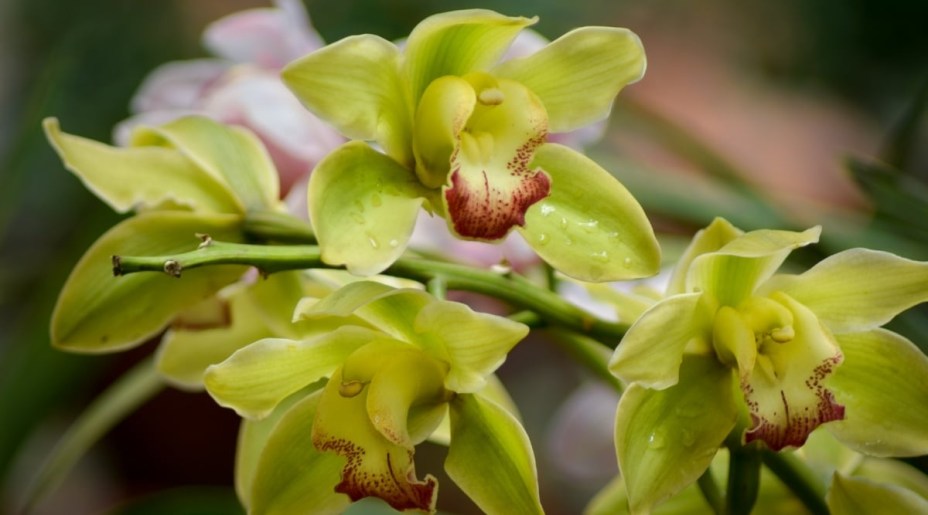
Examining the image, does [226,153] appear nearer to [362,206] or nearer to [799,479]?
[362,206]

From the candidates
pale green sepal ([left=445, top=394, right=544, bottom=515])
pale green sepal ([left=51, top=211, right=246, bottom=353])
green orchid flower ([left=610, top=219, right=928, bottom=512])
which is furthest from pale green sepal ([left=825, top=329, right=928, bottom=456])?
pale green sepal ([left=51, top=211, right=246, bottom=353])

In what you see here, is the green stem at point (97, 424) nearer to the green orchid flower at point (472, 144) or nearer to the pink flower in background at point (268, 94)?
the pink flower in background at point (268, 94)

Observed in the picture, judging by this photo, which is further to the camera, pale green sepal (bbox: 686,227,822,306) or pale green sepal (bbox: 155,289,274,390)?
pale green sepal (bbox: 155,289,274,390)

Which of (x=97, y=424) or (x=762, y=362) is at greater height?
(x=762, y=362)

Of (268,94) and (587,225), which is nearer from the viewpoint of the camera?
(587,225)

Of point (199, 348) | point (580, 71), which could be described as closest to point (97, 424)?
point (199, 348)

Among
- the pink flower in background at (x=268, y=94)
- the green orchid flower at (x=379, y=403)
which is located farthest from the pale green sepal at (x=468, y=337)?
the pink flower in background at (x=268, y=94)

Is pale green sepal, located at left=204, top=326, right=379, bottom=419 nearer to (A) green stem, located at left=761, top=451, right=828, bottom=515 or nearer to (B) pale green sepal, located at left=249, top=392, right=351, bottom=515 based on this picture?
(B) pale green sepal, located at left=249, top=392, right=351, bottom=515
